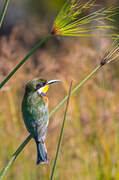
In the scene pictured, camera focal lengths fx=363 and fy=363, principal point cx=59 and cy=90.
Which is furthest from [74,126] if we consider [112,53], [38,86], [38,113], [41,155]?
[112,53]

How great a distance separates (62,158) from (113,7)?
2.22 m

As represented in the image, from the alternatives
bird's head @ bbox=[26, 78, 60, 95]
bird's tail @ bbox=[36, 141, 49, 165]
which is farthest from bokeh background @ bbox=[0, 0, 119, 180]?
bird's tail @ bbox=[36, 141, 49, 165]

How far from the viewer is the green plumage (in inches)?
87.9

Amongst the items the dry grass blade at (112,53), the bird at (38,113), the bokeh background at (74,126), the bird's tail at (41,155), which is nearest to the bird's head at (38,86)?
the bird at (38,113)

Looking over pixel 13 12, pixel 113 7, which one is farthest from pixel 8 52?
pixel 13 12

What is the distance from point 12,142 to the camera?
11.1 feet

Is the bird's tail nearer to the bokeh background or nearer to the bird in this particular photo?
the bird

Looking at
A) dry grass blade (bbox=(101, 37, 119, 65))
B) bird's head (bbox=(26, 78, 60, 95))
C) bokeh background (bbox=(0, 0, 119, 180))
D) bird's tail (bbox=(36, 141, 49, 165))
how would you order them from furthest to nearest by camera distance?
1. bokeh background (bbox=(0, 0, 119, 180))
2. bird's head (bbox=(26, 78, 60, 95))
3. bird's tail (bbox=(36, 141, 49, 165))
4. dry grass blade (bbox=(101, 37, 119, 65))

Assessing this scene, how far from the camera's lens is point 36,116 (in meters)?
2.39

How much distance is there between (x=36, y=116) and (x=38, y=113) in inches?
1.5

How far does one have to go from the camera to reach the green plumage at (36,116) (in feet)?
7.32

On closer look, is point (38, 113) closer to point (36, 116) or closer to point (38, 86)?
point (36, 116)

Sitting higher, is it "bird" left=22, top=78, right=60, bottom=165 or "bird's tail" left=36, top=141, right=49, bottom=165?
"bird" left=22, top=78, right=60, bottom=165

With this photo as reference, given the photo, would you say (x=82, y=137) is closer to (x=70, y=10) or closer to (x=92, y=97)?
(x=92, y=97)
